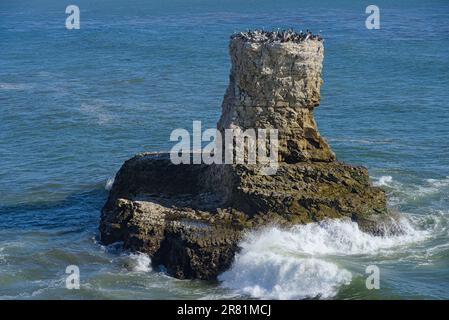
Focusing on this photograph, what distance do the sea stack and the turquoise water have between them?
788 mm

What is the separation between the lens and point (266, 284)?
3897cm

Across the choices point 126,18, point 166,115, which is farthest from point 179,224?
point 126,18

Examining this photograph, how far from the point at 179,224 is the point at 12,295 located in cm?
725

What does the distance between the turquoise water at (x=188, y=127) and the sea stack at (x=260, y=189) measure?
0.79 m

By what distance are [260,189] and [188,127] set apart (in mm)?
24381

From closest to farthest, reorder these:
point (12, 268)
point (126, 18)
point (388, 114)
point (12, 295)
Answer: point (12, 295), point (12, 268), point (388, 114), point (126, 18)

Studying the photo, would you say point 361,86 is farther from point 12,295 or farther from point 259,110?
point 12,295

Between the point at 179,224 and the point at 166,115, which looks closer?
the point at 179,224

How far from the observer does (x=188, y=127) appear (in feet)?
216

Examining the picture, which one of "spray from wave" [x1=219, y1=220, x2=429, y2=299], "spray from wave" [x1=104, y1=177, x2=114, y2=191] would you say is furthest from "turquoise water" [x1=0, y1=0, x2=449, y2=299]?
"spray from wave" [x1=104, y1=177, x2=114, y2=191]
